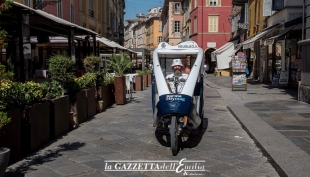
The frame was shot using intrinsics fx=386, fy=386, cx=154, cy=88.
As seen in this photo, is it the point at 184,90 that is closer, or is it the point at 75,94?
the point at 184,90

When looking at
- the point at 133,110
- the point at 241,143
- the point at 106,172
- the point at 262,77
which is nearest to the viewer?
the point at 106,172

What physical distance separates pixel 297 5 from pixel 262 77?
22.5 ft

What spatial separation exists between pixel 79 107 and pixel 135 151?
2.78m

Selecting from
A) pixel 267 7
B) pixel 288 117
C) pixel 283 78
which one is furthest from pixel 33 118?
pixel 267 7

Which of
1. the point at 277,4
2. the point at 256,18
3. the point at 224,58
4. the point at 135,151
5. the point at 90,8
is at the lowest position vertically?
the point at 135,151

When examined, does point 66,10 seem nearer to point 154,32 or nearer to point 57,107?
point 57,107

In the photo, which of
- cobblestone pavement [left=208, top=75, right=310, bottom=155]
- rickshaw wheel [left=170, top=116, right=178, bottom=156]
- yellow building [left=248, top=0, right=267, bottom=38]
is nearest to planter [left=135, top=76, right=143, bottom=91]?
cobblestone pavement [left=208, top=75, right=310, bottom=155]

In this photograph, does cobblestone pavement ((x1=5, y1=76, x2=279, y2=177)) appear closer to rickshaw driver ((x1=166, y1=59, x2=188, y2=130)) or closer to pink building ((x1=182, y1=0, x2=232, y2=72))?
rickshaw driver ((x1=166, y1=59, x2=188, y2=130))

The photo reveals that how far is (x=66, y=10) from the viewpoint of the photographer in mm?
23234

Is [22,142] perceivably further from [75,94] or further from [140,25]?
[140,25]

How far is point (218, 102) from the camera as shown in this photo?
44.2 feet

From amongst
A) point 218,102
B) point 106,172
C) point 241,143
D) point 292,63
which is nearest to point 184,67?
point 241,143

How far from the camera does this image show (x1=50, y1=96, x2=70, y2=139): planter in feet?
22.8

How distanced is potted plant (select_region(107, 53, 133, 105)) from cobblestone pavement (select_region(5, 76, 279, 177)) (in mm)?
3168
